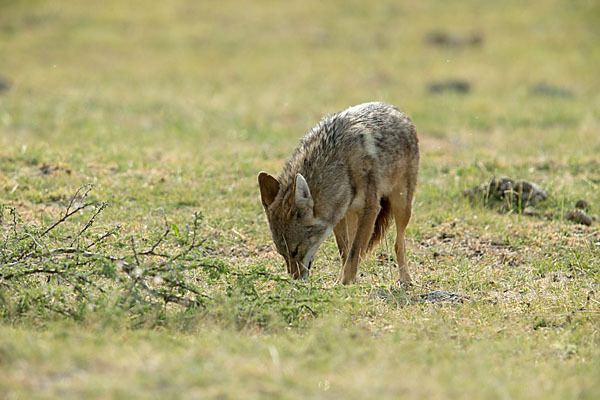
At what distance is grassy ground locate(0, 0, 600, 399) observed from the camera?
4301 mm

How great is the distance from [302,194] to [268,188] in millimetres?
391

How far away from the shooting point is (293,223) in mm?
6539

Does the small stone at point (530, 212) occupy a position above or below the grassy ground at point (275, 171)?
below

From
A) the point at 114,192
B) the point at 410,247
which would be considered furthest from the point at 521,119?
the point at 114,192

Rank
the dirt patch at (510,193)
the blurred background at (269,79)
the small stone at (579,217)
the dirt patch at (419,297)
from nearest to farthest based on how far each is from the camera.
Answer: the dirt patch at (419,297)
the small stone at (579,217)
the dirt patch at (510,193)
the blurred background at (269,79)

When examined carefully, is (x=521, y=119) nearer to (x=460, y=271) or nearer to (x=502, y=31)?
(x=460, y=271)

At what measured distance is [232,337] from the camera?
4797mm

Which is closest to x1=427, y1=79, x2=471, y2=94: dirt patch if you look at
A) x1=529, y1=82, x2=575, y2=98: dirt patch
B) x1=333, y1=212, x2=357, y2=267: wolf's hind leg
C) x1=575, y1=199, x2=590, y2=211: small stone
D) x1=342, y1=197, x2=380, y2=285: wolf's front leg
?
x1=529, y1=82, x2=575, y2=98: dirt patch

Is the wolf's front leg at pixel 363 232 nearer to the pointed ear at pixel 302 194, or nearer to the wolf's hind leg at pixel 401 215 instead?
the wolf's hind leg at pixel 401 215

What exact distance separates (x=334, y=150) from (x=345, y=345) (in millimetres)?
2489

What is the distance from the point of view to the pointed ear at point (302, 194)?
6344mm

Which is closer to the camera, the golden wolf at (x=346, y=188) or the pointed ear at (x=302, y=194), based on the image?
the pointed ear at (x=302, y=194)

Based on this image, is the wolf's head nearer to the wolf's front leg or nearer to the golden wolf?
the golden wolf

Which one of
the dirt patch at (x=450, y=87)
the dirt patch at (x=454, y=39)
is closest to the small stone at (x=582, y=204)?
the dirt patch at (x=450, y=87)
